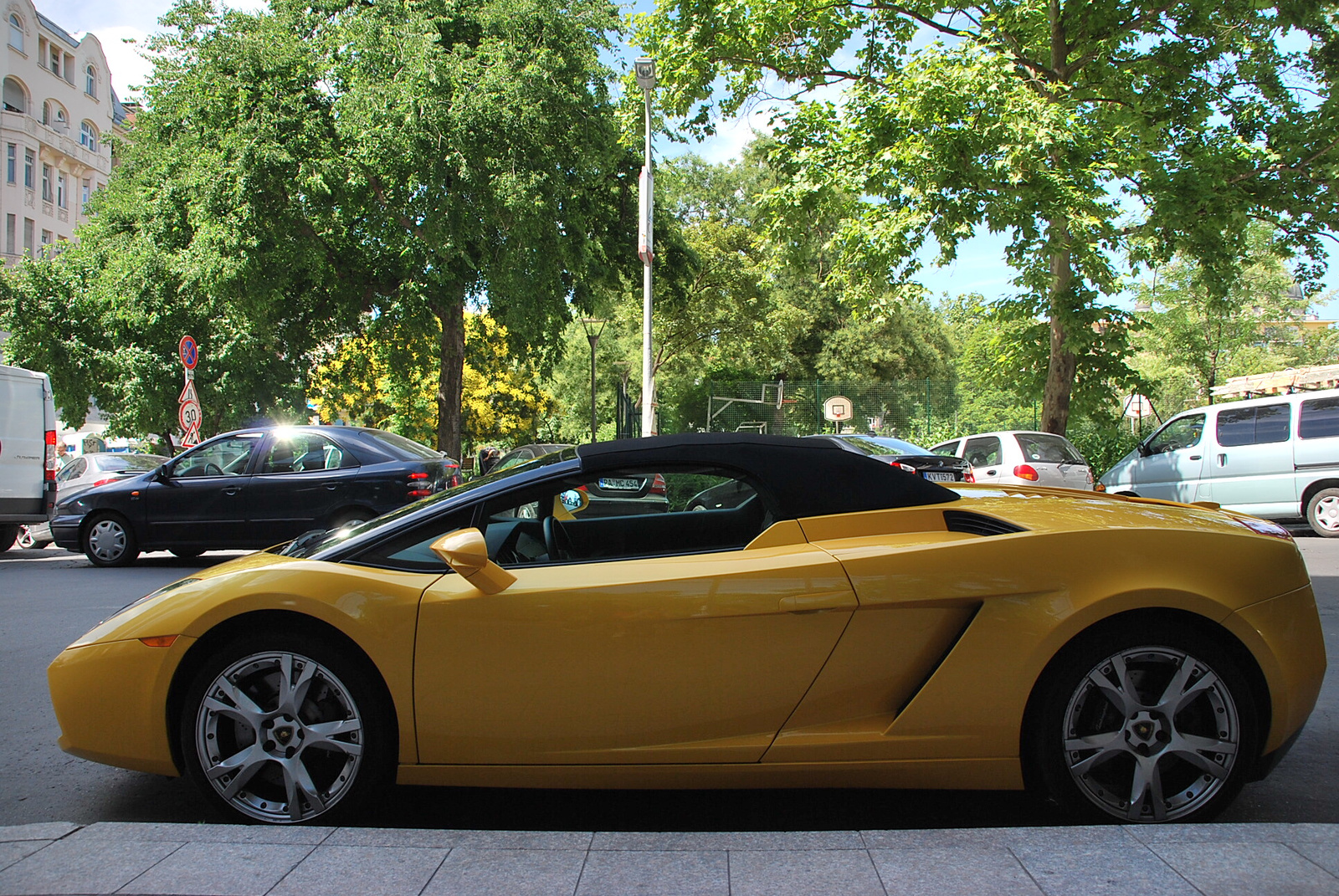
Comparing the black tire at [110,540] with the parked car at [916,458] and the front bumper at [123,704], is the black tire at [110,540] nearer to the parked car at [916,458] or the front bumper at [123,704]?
the parked car at [916,458]

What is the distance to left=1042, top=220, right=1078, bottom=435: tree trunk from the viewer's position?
17.3 metres

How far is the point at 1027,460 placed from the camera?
13.9m

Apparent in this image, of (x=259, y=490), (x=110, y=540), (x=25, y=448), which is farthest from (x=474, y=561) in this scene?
(x=25, y=448)

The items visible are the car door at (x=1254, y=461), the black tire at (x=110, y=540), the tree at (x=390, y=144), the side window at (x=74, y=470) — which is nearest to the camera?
the black tire at (x=110, y=540)

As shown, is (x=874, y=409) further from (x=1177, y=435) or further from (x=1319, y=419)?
(x=1319, y=419)

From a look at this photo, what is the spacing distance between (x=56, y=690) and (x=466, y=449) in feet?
164

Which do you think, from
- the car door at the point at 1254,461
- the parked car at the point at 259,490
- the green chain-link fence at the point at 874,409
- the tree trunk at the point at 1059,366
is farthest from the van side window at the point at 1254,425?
the green chain-link fence at the point at 874,409

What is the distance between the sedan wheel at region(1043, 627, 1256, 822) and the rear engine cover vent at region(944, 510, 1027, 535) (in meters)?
0.45

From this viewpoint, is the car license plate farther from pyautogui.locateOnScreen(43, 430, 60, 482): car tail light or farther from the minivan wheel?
the minivan wheel

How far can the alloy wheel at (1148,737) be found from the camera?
9.18 feet

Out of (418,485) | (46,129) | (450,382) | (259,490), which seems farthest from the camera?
(46,129)

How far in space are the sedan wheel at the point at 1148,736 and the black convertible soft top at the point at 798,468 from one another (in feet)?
2.44

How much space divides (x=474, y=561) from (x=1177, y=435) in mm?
13155

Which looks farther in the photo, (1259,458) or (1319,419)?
(1259,458)
